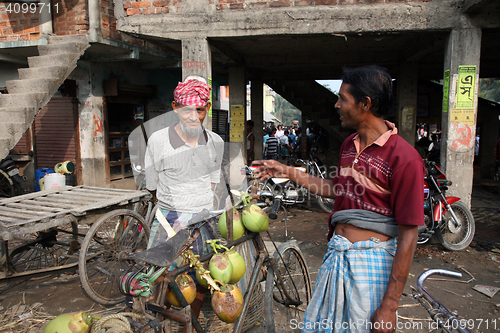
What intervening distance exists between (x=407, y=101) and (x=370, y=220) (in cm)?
790

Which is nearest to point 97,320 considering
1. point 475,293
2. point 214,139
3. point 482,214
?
point 214,139

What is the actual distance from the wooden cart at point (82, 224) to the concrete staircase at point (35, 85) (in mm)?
2238

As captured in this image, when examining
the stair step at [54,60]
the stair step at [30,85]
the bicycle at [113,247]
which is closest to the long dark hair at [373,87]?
the bicycle at [113,247]

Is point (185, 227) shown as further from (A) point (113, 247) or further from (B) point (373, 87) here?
(A) point (113, 247)

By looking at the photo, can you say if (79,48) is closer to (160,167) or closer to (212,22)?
(212,22)

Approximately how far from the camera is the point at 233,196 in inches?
95.3

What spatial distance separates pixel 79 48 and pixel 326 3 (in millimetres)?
4912

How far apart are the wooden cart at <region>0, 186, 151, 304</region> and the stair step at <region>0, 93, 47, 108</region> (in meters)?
2.65

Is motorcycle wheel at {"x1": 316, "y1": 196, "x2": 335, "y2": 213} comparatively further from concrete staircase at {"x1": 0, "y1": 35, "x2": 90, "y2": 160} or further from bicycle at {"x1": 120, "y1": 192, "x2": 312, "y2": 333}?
concrete staircase at {"x1": 0, "y1": 35, "x2": 90, "y2": 160}

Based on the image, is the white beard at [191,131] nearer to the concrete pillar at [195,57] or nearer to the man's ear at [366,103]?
the man's ear at [366,103]

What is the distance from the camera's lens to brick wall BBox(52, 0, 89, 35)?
6789mm

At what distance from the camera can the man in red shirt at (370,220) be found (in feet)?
4.98

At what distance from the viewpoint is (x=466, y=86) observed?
4.93m

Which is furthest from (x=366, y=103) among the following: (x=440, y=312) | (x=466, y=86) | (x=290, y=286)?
(x=466, y=86)
